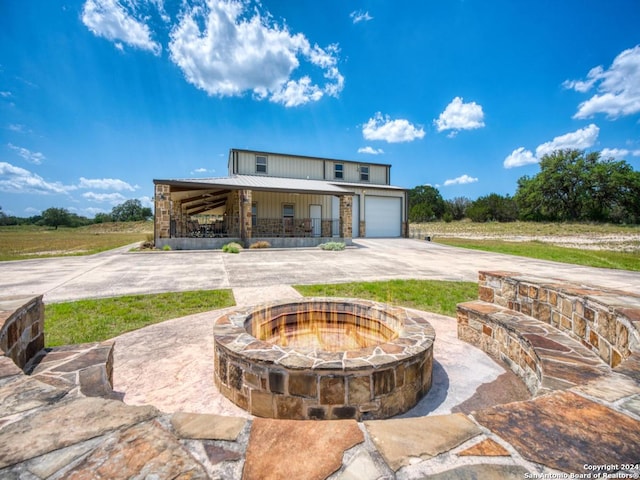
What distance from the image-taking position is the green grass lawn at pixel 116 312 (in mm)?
3975

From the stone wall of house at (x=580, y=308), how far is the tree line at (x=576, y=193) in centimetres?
4398

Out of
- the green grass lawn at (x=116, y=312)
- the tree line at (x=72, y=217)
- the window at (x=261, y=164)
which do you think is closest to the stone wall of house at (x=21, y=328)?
the green grass lawn at (x=116, y=312)

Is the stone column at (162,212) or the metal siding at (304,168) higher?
the metal siding at (304,168)

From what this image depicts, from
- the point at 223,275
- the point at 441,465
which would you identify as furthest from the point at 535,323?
the point at 223,275

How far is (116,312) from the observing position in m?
4.90

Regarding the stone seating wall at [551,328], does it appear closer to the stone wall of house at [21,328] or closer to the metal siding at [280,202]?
the stone wall of house at [21,328]

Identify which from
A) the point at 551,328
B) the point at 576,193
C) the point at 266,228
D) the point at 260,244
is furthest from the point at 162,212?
the point at 576,193

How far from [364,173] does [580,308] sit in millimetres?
22893

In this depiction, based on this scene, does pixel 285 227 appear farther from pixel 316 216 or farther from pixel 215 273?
pixel 215 273

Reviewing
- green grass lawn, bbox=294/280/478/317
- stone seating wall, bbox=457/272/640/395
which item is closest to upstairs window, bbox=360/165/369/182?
green grass lawn, bbox=294/280/478/317

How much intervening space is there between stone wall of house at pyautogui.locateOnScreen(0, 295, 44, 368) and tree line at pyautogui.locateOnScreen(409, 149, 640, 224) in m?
48.4

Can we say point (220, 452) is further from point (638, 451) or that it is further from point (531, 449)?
point (638, 451)

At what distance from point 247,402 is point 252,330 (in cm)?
96

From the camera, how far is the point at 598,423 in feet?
4.57
